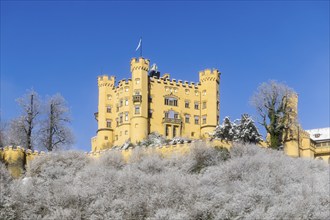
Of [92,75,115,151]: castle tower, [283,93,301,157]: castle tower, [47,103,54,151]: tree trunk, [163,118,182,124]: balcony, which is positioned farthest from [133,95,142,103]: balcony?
[283,93,301,157]: castle tower

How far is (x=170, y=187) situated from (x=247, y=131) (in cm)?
1997

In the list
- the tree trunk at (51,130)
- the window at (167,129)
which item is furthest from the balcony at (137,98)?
the tree trunk at (51,130)

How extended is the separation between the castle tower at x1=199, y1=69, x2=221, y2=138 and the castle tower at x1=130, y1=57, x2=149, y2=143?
25.6 feet

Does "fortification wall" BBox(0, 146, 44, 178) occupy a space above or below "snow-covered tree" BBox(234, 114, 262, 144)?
below

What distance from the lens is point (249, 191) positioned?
47281mm

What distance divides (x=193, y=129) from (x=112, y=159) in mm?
25033

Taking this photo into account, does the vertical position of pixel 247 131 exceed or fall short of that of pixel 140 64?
it falls short

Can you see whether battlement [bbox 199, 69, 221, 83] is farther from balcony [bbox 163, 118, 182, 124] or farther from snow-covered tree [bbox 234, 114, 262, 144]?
snow-covered tree [bbox 234, 114, 262, 144]

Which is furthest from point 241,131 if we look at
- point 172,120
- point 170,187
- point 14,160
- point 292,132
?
point 14,160

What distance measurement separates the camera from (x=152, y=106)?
260ft

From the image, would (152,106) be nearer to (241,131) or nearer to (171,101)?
(171,101)

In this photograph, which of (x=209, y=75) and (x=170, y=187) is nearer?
(x=170, y=187)

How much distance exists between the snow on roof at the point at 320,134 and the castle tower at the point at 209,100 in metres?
16.0

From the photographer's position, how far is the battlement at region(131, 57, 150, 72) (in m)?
79.1
